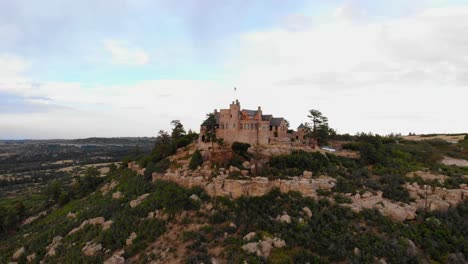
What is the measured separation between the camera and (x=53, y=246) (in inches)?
1411

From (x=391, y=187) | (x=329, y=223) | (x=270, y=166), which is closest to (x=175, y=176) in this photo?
(x=270, y=166)

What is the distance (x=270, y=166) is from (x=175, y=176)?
509 inches

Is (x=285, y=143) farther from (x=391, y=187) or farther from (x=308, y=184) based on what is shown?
(x=391, y=187)

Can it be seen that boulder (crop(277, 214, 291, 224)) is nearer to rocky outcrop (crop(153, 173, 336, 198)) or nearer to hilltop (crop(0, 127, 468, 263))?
hilltop (crop(0, 127, 468, 263))

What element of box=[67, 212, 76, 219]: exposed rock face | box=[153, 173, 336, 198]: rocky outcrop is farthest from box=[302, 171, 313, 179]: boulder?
box=[67, 212, 76, 219]: exposed rock face

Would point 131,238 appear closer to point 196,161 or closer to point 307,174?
point 196,161

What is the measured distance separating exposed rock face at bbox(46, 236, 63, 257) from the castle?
2353 cm

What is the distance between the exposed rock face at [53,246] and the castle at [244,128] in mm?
23533

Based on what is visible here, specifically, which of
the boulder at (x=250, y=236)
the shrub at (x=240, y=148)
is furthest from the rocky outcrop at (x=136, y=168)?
the boulder at (x=250, y=236)

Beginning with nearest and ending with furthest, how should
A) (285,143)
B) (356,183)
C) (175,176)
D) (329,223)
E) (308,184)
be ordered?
(329,223)
(308,184)
(356,183)
(175,176)
(285,143)

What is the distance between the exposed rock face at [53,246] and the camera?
34.3m

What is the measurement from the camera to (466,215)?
106ft

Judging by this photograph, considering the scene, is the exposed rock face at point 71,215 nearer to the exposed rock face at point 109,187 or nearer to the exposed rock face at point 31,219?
the exposed rock face at point 109,187

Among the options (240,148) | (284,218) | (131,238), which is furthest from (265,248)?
(240,148)
